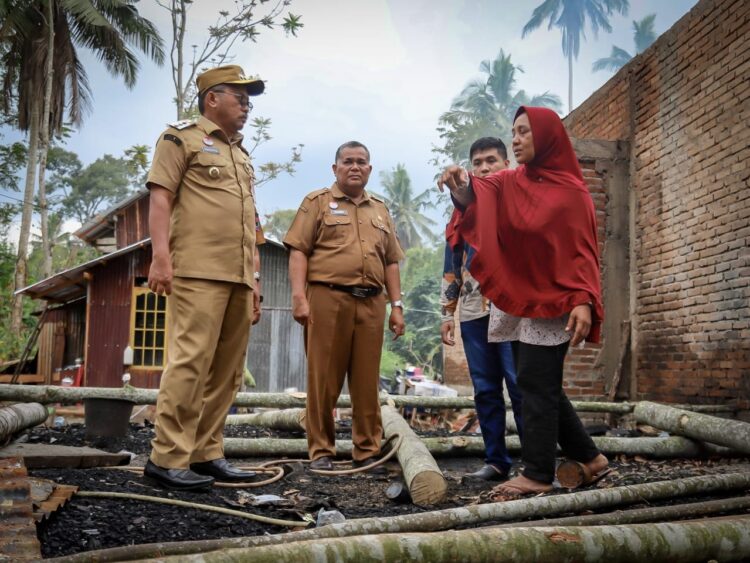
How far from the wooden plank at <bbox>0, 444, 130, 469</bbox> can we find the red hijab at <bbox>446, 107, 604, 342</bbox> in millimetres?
2471

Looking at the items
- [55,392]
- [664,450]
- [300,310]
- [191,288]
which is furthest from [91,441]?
[664,450]

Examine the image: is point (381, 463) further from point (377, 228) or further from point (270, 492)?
point (377, 228)

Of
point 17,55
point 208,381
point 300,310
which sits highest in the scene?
point 17,55

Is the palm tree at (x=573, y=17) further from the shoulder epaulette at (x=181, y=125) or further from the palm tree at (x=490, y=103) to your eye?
the shoulder epaulette at (x=181, y=125)

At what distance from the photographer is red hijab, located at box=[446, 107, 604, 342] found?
358cm

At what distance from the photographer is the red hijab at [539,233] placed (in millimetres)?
3576

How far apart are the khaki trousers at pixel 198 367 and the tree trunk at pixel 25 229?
15.8 m

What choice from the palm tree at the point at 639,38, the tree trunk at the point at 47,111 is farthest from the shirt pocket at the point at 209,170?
the palm tree at the point at 639,38

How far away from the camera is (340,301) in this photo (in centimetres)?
505

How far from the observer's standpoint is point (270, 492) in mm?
4051

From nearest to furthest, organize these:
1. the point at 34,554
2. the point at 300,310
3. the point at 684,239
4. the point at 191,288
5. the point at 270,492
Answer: the point at 34,554 → the point at 191,288 → the point at 270,492 → the point at 300,310 → the point at 684,239

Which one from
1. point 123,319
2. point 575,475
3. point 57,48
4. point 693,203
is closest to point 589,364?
point 693,203

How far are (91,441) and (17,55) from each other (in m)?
20.8

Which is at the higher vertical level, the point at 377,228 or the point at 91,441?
the point at 377,228
